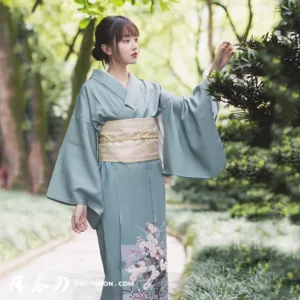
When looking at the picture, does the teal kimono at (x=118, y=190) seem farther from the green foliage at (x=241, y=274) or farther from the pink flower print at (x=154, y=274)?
the green foliage at (x=241, y=274)

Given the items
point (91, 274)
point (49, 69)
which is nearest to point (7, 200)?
point (49, 69)

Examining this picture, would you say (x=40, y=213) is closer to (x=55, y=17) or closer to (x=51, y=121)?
(x=51, y=121)

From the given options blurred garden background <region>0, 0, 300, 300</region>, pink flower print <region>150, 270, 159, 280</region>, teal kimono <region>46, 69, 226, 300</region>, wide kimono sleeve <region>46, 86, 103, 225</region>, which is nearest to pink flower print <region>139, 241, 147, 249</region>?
teal kimono <region>46, 69, 226, 300</region>

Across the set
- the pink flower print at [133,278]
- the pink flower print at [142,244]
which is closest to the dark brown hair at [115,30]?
the pink flower print at [142,244]

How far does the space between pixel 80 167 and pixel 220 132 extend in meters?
2.65

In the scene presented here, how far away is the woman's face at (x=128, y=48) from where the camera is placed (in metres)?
3.01

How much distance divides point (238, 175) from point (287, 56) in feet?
6.91

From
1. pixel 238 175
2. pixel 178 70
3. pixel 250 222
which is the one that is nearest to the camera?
pixel 238 175

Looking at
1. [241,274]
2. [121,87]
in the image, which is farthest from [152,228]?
[241,274]

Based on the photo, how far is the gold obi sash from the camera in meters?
3.01

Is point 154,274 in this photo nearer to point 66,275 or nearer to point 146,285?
point 146,285

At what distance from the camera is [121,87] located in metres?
3.05

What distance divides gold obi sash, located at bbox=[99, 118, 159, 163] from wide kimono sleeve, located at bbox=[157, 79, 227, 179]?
0.17 m

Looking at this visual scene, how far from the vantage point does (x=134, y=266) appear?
2.98 m
